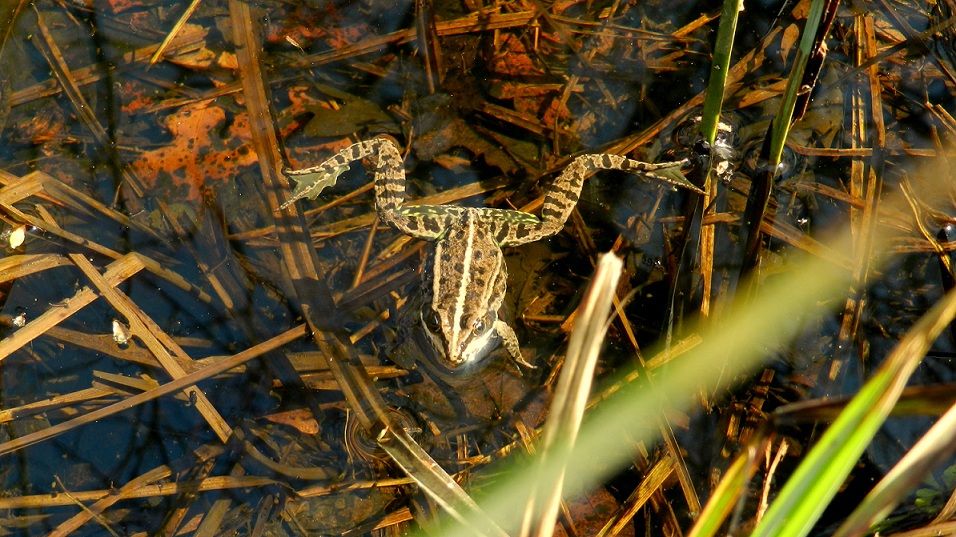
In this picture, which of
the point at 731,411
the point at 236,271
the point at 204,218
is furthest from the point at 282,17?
the point at 731,411

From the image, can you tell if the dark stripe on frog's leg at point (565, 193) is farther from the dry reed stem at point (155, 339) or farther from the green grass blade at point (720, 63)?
the dry reed stem at point (155, 339)

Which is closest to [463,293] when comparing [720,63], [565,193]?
[565,193]

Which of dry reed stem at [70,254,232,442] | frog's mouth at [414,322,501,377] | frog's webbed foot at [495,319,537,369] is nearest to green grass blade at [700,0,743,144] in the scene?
frog's webbed foot at [495,319,537,369]

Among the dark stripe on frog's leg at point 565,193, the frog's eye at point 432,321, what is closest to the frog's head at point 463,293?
the frog's eye at point 432,321

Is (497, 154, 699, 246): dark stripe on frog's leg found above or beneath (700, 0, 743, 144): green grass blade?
beneath

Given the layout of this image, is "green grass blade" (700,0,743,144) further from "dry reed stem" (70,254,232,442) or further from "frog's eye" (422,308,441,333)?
"dry reed stem" (70,254,232,442)

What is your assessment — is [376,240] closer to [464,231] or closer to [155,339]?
[464,231]

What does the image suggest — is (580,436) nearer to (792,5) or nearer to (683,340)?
(683,340)
